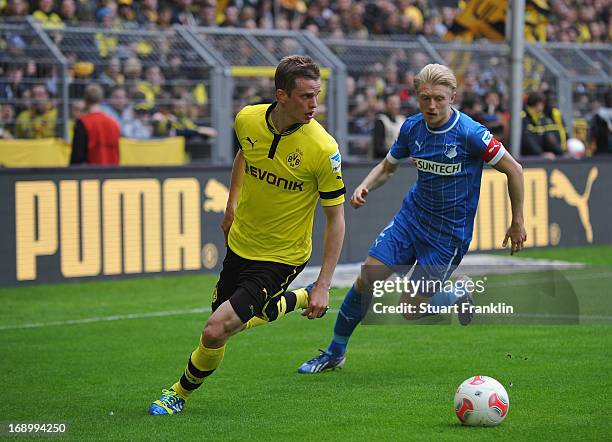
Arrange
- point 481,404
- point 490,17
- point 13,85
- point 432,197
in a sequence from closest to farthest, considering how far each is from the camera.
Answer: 1. point 481,404
2. point 432,197
3. point 13,85
4. point 490,17

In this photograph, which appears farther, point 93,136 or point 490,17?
point 490,17

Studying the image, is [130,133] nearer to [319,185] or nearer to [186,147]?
[186,147]

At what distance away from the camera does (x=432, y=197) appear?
834 cm

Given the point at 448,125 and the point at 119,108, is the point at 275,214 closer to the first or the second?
the point at 448,125

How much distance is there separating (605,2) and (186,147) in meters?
15.2

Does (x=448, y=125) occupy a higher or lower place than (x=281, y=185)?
higher

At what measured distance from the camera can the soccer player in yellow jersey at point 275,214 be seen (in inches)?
269

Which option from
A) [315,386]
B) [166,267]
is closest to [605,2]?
[166,267]

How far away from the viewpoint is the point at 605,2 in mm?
28781

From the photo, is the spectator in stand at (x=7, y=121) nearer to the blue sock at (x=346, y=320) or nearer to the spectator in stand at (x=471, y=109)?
the spectator in stand at (x=471, y=109)

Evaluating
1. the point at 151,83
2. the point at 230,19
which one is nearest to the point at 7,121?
the point at 151,83

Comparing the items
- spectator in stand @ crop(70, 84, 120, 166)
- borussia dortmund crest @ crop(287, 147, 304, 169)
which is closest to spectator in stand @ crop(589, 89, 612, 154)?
spectator in stand @ crop(70, 84, 120, 166)

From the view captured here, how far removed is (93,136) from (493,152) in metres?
7.83

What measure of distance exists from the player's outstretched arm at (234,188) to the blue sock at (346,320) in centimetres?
140
